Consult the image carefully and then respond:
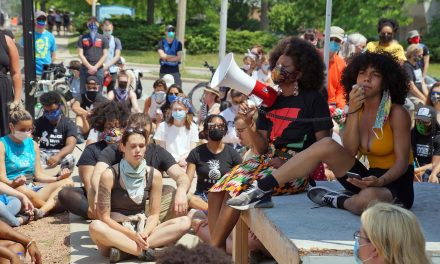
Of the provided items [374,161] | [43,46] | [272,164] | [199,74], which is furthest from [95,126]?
[199,74]

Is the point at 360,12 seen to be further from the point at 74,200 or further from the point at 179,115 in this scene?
the point at 74,200

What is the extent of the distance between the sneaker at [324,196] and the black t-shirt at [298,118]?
0.37m

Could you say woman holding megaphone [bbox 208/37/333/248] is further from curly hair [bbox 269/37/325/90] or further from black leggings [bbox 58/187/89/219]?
black leggings [bbox 58/187/89/219]

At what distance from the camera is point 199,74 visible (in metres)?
28.1

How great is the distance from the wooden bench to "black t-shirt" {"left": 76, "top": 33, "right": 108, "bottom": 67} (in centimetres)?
952

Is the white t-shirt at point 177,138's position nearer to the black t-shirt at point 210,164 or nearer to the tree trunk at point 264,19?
the black t-shirt at point 210,164

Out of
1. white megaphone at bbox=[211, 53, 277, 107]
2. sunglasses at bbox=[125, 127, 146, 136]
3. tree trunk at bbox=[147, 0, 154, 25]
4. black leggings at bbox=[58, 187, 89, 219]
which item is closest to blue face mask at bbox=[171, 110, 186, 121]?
black leggings at bbox=[58, 187, 89, 219]

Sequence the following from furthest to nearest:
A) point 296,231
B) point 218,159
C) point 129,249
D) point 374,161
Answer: point 218,159 → point 129,249 → point 374,161 → point 296,231

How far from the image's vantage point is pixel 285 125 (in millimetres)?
5637

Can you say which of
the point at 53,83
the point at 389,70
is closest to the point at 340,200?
the point at 389,70

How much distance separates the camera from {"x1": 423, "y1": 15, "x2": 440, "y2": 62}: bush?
34.3 meters

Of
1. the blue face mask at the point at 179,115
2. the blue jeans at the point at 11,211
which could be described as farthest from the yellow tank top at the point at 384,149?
the blue face mask at the point at 179,115

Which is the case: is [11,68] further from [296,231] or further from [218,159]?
[296,231]

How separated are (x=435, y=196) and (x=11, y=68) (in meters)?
4.27
